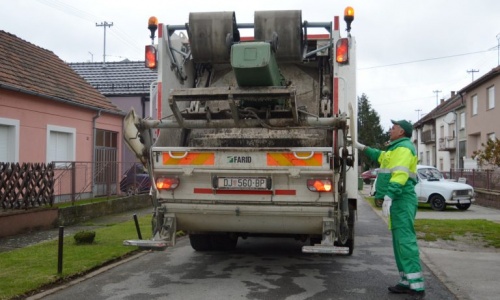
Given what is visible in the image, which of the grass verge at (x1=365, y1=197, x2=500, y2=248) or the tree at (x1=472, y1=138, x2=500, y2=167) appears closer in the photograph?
the grass verge at (x1=365, y1=197, x2=500, y2=248)

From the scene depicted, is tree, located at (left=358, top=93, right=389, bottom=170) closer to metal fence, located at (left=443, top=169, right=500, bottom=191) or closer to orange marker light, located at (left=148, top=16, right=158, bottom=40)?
metal fence, located at (left=443, top=169, right=500, bottom=191)

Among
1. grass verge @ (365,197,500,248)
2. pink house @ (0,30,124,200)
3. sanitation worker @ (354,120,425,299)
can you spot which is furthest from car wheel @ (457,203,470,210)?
sanitation worker @ (354,120,425,299)

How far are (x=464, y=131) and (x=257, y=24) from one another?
113 feet

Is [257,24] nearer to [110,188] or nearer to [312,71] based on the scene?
[312,71]

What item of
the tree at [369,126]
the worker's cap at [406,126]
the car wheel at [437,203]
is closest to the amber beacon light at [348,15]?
the worker's cap at [406,126]

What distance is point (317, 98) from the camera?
7281 millimetres

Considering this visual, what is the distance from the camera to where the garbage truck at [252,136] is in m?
5.87

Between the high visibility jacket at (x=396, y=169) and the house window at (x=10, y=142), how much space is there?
10540 mm

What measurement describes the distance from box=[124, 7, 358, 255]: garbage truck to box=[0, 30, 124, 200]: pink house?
7971 mm

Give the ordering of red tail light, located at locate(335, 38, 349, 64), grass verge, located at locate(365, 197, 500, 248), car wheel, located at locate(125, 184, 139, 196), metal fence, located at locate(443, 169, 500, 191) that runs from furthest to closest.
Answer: metal fence, located at locate(443, 169, 500, 191), car wheel, located at locate(125, 184, 139, 196), grass verge, located at locate(365, 197, 500, 248), red tail light, located at locate(335, 38, 349, 64)

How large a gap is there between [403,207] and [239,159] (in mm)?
1931

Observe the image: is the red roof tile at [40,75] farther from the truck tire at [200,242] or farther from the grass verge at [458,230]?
the grass verge at [458,230]

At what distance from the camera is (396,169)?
595 cm

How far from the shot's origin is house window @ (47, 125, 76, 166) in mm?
15656
